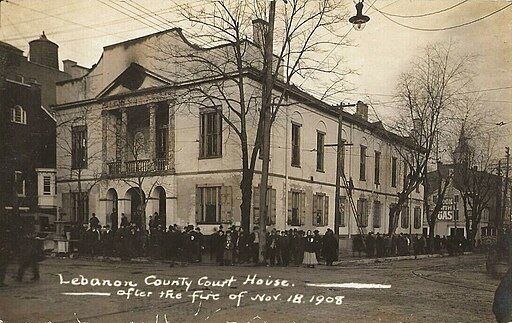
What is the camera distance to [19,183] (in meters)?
3.67

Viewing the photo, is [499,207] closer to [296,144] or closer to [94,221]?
[296,144]

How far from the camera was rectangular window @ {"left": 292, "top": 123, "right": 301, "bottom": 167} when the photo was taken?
3633 millimetres

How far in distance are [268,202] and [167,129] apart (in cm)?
95

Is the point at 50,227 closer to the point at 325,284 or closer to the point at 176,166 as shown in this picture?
the point at 176,166

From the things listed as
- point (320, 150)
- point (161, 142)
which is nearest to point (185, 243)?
point (161, 142)

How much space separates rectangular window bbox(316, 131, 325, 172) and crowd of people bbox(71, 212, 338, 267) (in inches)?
20.3

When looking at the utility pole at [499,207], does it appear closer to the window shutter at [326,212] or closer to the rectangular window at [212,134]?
the window shutter at [326,212]

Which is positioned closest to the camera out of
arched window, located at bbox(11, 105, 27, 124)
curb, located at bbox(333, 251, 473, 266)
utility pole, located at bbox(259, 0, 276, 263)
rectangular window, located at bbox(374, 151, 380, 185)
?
curb, located at bbox(333, 251, 473, 266)

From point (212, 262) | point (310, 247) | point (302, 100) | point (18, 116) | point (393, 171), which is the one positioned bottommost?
point (212, 262)

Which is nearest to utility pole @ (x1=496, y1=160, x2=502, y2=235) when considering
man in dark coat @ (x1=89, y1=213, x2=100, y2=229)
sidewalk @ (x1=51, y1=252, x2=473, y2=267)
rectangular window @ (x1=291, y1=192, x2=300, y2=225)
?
sidewalk @ (x1=51, y1=252, x2=473, y2=267)

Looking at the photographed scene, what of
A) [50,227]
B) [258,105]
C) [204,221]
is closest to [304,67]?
[258,105]

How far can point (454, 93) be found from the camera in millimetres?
3236

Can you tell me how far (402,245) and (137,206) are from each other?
81.1 inches

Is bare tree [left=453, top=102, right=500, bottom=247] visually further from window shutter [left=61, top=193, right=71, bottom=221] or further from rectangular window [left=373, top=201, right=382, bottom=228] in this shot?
window shutter [left=61, top=193, right=71, bottom=221]
